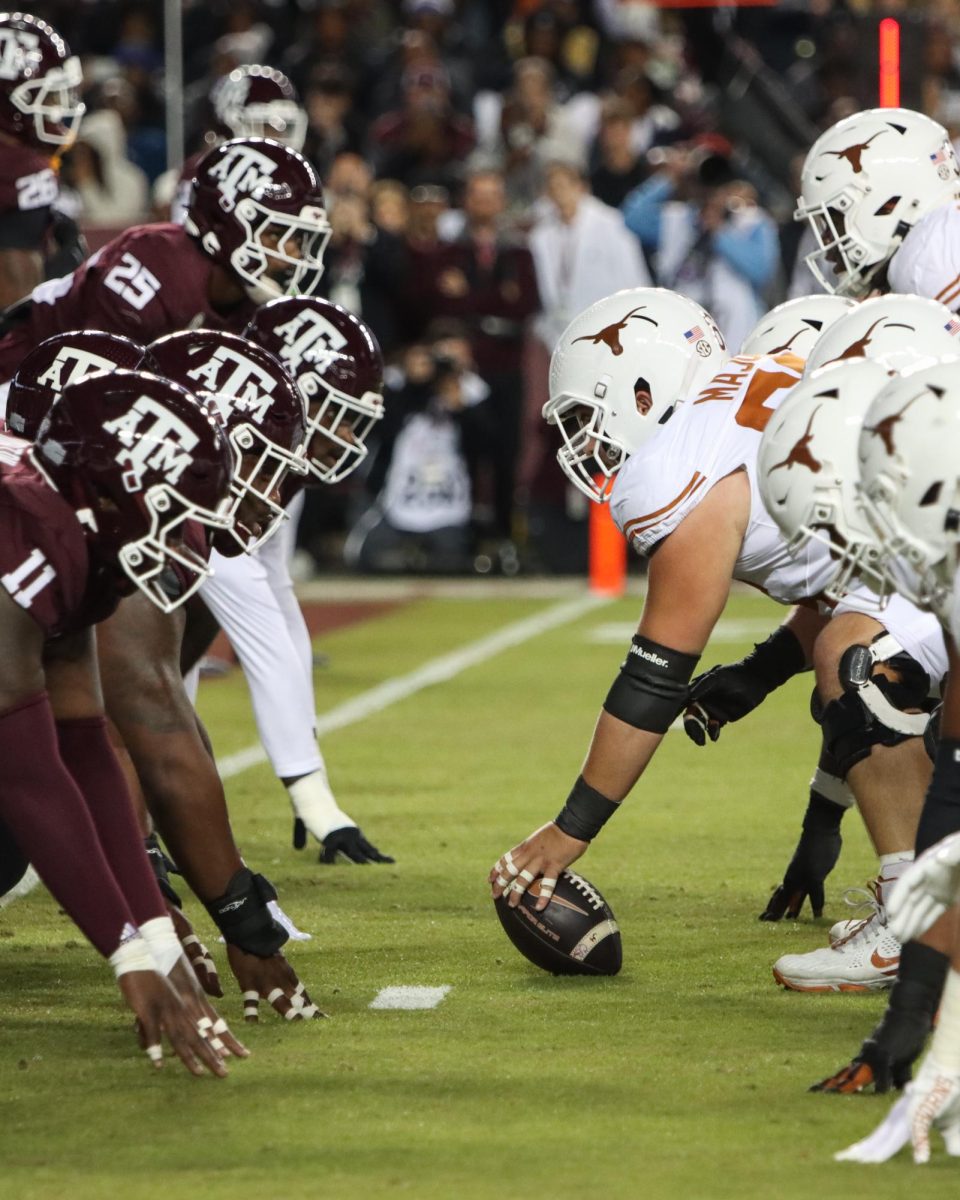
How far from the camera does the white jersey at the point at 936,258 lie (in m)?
5.19

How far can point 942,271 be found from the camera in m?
5.20

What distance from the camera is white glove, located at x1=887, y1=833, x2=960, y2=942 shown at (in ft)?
10.5

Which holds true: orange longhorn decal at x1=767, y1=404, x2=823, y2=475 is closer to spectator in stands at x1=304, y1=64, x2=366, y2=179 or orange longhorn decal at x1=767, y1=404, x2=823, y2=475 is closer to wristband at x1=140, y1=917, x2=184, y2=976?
wristband at x1=140, y1=917, x2=184, y2=976

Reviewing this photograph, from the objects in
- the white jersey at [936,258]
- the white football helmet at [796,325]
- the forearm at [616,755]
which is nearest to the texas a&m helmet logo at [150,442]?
the forearm at [616,755]

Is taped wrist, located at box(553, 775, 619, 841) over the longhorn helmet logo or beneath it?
beneath

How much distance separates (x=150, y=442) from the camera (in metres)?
3.63

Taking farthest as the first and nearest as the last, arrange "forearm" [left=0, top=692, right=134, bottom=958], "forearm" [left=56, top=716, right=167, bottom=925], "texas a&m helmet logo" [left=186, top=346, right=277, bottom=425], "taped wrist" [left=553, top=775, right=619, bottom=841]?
1. "taped wrist" [left=553, top=775, right=619, bottom=841]
2. "texas a&m helmet logo" [left=186, top=346, right=277, bottom=425]
3. "forearm" [left=56, top=716, right=167, bottom=925]
4. "forearm" [left=0, top=692, right=134, bottom=958]

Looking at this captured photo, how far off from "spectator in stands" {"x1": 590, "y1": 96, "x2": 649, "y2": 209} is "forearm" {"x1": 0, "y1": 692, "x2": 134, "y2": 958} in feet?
35.1

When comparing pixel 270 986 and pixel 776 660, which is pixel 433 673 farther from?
pixel 270 986

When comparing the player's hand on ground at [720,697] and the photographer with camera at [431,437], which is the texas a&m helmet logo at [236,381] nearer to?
the player's hand on ground at [720,697]

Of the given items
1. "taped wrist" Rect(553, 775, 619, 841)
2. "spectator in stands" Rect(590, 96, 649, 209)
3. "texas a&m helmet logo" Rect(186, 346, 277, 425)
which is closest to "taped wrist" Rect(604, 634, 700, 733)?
"taped wrist" Rect(553, 775, 619, 841)

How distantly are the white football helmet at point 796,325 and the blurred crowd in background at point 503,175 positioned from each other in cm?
565

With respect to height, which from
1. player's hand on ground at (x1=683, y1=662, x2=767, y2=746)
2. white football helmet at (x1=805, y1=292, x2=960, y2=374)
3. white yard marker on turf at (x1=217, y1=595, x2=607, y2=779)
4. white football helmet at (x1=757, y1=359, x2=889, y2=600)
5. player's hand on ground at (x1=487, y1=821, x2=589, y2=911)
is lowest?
white yard marker on turf at (x1=217, y1=595, x2=607, y2=779)

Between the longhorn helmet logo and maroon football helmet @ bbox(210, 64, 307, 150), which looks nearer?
the longhorn helmet logo
